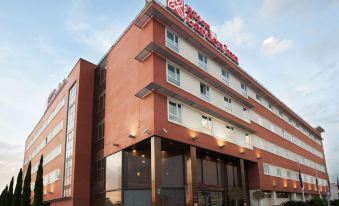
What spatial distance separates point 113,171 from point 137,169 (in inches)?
113

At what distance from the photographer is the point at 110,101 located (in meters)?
33.3

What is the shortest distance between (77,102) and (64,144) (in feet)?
18.5

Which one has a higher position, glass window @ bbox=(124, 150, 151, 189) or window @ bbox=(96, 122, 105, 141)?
window @ bbox=(96, 122, 105, 141)

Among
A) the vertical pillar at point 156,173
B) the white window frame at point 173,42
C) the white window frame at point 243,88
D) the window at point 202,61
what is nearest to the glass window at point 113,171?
the vertical pillar at point 156,173

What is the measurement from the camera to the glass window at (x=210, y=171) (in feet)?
107

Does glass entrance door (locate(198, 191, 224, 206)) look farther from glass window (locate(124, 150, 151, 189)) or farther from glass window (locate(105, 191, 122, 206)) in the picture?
glass window (locate(105, 191, 122, 206))

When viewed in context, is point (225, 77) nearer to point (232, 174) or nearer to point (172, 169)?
point (232, 174)

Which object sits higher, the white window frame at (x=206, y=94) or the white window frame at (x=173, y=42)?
the white window frame at (x=173, y=42)

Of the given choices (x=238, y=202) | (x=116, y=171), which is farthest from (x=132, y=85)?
(x=238, y=202)

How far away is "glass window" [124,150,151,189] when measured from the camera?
2814 centimetres

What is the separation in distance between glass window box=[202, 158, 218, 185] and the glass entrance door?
103cm

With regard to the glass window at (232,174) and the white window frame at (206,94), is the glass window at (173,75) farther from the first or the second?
the glass window at (232,174)

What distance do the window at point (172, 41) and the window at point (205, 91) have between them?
4.97 meters

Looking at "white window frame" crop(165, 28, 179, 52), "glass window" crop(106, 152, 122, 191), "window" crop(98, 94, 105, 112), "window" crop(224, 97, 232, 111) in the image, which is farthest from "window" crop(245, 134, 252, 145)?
"window" crop(98, 94, 105, 112)
